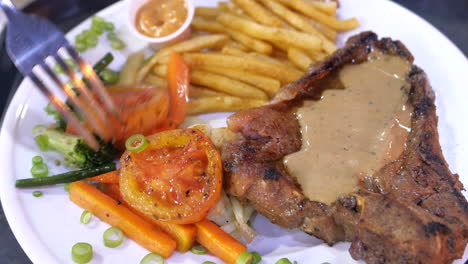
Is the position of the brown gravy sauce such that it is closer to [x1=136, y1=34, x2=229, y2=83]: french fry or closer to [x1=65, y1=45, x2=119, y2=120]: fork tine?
[x1=136, y1=34, x2=229, y2=83]: french fry

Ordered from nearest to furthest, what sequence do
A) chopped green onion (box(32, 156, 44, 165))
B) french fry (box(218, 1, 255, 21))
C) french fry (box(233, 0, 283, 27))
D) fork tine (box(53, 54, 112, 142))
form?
fork tine (box(53, 54, 112, 142)) → chopped green onion (box(32, 156, 44, 165)) → french fry (box(233, 0, 283, 27)) → french fry (box(218, 1, 255, 21))

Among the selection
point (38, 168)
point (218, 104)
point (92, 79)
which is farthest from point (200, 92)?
point (38, 168)

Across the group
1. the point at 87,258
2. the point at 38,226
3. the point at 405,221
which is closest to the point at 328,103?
the point at 405,221

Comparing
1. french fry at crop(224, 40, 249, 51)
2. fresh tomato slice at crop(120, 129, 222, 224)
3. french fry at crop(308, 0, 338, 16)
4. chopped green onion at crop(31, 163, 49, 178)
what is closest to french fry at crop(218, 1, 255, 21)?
french fry at crop(224, 40, 249, 51)

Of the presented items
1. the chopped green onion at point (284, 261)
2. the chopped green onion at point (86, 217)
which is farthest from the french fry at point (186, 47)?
the chopped green onion at point (284, 261)

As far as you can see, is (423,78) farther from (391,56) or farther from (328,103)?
(328,103)

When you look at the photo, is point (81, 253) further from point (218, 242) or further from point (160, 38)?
point (160, 38)
